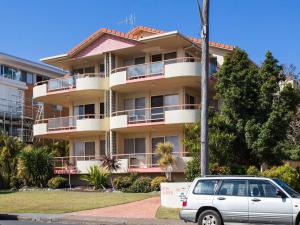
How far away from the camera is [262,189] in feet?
47.8

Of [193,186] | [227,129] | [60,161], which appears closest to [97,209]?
[193,186]

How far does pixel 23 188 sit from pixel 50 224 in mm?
16503

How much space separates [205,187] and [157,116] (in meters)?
18.1

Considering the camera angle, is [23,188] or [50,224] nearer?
[50,224]

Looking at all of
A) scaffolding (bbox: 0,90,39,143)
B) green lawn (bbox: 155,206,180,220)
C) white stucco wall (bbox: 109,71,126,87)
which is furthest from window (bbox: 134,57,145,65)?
Answer: green lawn (bbox: 155,206,180,220)

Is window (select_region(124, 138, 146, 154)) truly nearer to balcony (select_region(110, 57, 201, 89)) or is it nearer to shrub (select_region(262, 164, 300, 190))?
balcony (select_region(110, 57, 201, 89))

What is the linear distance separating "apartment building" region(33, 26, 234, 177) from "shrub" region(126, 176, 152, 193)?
2189mm

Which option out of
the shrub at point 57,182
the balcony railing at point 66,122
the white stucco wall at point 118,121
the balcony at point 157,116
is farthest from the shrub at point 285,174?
the balcony railing at point 66,122

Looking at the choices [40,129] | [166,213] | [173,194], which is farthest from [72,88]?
[166,213]

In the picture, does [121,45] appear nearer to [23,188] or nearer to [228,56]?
[228,56]

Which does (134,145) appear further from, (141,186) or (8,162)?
(8,162)

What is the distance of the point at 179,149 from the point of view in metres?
33.4

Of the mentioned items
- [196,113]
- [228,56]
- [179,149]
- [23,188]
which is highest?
[228,56]

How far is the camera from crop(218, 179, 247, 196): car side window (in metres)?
14.8
